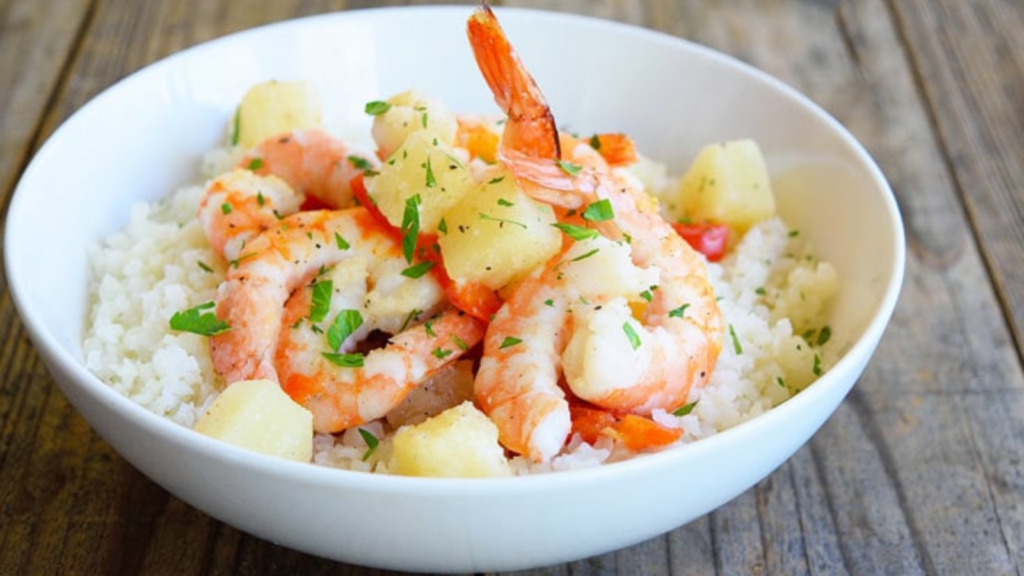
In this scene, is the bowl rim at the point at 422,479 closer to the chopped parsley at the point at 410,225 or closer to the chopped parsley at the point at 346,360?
the chopped parsley at the point at 346,360

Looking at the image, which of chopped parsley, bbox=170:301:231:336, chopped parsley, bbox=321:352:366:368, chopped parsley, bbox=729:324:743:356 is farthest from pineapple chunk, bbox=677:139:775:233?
chopped parsley, bbox=170:301:231:336

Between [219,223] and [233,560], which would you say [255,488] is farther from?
[219,223]

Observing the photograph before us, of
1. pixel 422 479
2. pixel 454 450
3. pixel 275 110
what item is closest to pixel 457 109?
pixel 275 110

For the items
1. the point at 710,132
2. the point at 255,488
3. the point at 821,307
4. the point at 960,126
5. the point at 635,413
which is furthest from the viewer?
the point at 960,126

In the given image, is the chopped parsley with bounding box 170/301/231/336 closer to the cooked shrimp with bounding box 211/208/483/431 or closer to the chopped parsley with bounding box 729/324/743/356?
the cooked shrimp with bounding box 211/208/483/431

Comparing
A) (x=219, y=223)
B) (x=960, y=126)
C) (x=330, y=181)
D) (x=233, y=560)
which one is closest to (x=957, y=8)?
(x=960, y=126)

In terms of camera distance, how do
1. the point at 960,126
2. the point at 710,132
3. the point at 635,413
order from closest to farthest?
the point at 635,413, the point at 710,132, the point at 960,126

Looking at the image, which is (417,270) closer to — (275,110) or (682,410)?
(682,410)

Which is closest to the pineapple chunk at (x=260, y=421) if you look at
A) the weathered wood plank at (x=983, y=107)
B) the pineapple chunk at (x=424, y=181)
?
the pineapple chunk at (x=424, y=181)
